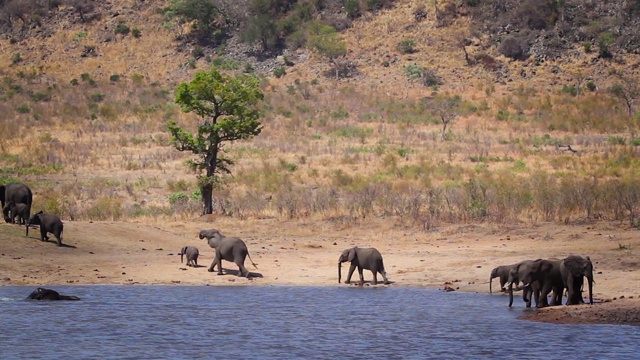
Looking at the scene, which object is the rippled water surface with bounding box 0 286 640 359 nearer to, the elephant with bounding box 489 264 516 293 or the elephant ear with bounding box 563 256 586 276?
the elephant with bounding box 489 264 516 293

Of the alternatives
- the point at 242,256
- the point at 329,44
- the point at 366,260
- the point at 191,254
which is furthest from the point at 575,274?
the point at 329,44

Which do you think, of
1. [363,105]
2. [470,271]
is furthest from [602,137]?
[470,271]

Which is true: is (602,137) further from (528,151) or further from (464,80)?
(464,80)

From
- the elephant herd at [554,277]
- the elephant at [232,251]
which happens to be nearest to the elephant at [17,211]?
the elephant at [232,251]

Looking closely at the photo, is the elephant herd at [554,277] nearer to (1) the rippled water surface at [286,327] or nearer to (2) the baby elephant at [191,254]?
(1) the rippled water surface at [286,327]

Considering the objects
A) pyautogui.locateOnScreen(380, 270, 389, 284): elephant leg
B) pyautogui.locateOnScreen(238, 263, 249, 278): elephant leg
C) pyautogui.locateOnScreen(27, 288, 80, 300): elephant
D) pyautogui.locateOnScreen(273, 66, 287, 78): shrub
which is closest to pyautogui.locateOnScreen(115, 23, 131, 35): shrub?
pyautogui.locateOnScreen(273, 66, 287, 78): shrub

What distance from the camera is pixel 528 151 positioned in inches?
1758

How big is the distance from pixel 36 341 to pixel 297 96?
5132 cm

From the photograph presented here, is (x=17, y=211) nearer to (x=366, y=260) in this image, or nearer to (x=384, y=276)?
(x=366, y=260)

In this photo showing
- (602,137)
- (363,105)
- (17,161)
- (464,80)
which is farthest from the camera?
(464,80)

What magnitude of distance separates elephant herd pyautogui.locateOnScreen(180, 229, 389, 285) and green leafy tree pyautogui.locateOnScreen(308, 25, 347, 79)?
49.5m

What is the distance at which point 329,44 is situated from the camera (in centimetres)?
7144

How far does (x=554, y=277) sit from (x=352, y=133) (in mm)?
35241

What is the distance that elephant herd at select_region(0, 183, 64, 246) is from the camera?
22.4 metres
